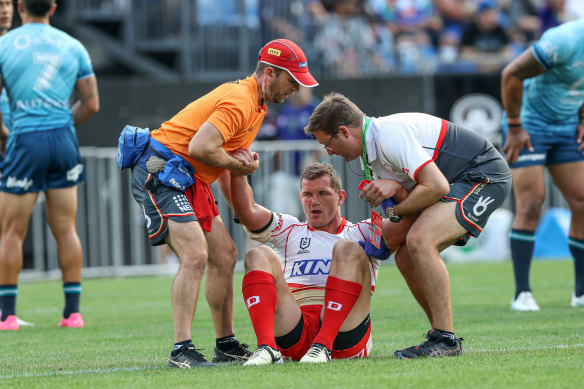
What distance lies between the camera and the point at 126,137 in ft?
18.0

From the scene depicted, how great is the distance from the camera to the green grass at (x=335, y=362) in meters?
4.36

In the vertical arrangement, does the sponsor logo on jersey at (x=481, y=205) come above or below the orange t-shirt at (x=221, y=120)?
below

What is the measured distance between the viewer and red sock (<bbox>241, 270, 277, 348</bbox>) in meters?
5.04

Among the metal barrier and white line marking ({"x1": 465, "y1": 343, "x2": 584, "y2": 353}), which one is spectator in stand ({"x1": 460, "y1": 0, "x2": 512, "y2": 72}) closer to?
the metal barrier

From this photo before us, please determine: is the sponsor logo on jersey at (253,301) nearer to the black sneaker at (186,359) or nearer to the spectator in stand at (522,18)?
the black sneaker at (186,359)

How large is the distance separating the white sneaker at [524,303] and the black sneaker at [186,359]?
11.6 ft

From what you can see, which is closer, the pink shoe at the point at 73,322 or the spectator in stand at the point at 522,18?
the pink shoe at the point at 73,322

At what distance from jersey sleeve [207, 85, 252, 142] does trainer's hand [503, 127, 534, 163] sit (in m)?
3.20

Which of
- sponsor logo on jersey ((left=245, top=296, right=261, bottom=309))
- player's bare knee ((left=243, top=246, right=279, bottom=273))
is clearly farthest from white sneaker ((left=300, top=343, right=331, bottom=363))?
player's bare knee ((left=243, top=246, right=279, bottom=273))

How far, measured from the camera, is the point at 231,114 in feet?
16.9

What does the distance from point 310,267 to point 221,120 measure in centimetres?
103

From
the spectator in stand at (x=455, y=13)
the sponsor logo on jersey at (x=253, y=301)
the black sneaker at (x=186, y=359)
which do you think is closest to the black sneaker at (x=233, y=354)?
the black sneaker at (x=186, y=359)

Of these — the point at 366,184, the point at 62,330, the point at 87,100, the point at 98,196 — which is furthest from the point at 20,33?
the point at 98,196

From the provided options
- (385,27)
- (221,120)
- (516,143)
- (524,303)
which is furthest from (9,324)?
(385,27)
